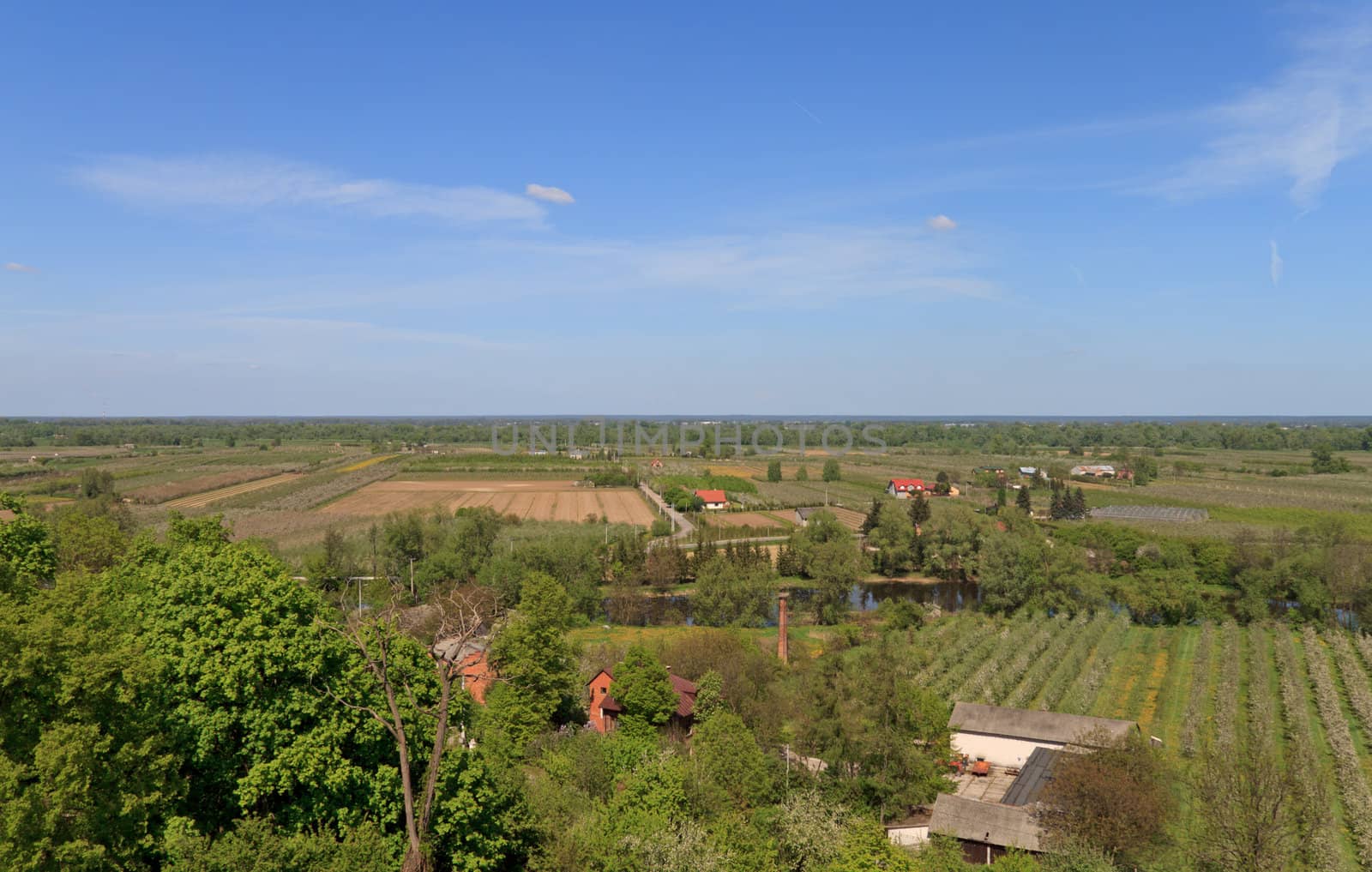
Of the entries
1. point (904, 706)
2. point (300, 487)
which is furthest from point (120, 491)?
point (904, 706)

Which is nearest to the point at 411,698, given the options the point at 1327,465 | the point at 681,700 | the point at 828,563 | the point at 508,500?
the point at 681,700

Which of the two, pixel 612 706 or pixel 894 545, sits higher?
pixel 894 545

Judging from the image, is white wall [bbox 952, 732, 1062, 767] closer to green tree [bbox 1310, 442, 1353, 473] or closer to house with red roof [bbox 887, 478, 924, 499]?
house with red roof [bbox 887, 478, 924, 499]

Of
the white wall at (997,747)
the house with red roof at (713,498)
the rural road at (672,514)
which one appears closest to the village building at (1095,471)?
the house with red roof at (713,498)

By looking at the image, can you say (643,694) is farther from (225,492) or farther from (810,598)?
(225,492)

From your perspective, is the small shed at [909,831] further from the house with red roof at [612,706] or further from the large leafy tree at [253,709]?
the large leafy tree at [253,709]

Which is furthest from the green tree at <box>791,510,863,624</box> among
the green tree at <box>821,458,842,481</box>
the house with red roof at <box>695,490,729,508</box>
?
the green tree at <box>821,458,842,481</box>
